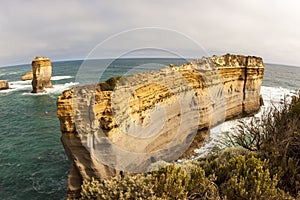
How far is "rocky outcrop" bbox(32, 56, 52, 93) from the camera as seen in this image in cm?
4956

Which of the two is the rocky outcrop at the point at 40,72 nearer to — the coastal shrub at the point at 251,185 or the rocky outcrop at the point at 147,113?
the rocky outcrop at the point at 147,113

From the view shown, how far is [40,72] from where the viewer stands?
49.9m

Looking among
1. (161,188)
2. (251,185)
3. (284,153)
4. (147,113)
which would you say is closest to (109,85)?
(147,113)

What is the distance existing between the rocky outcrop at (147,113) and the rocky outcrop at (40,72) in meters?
37.5

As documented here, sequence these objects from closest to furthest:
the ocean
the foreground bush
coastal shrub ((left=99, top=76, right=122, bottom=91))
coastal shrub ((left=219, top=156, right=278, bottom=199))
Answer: coastal shrub ((left=219, top=156, right=278, bottom=199)), the foreground bush, coastal shrub ((left=99, top=76, right=122, bottom=91)), the ocean

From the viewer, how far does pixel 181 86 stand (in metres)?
21.2

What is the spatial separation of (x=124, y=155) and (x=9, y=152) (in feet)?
43.1

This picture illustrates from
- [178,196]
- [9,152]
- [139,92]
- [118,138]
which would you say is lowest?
[9,152]

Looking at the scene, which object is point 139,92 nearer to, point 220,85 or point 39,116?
point 220,85

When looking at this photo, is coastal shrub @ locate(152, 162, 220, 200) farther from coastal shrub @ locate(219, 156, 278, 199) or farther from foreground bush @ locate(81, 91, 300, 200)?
coastal shrub @ locate(219, 156, 278, 199)

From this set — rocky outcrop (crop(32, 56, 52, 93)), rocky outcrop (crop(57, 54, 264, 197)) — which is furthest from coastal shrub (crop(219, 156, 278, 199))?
rocky outcrop (crop(32, 56, 52, 93))

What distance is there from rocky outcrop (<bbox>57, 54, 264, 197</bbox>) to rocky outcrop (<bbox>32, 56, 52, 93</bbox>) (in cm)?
3753

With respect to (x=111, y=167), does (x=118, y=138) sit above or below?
above

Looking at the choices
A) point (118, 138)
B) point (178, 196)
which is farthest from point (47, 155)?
point (178, 196)
